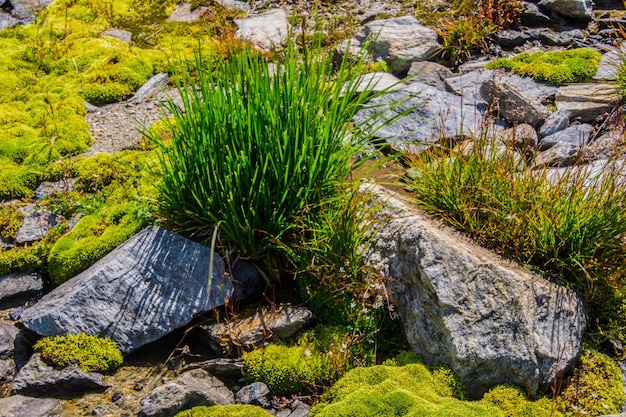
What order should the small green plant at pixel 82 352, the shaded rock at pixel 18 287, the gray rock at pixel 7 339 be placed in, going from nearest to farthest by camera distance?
the small green plant at pixel 82 352, the gray rock at pixel 7 339, the shaded rock at pixel 18 287

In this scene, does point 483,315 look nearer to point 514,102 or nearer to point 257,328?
point 257,328

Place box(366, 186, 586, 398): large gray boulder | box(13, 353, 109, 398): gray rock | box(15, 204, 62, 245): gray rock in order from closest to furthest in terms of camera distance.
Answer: box(366, 186, 586, 398): large gray boulder, box(13, 353, 109, 398): gray rock, box(15, 204, 62, 245): gray rock

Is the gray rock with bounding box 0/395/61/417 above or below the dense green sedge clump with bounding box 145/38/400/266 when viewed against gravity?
below

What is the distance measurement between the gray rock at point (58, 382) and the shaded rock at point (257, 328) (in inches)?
44.1

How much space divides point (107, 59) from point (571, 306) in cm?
842

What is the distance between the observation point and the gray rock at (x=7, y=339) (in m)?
6.16

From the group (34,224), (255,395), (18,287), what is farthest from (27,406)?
(34,224)

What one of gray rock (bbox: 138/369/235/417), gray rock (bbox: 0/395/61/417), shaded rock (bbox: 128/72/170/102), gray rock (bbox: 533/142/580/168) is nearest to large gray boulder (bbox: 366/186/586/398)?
gray rock (bbox: 138/369/235/417)

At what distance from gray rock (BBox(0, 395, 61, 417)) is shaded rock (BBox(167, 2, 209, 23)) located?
26.8 ft

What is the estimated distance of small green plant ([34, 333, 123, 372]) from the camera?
5832 mm

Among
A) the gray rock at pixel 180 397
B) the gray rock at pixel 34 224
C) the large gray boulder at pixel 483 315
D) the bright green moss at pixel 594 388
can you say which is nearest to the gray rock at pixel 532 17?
the large gray boulder at pixel 483 315

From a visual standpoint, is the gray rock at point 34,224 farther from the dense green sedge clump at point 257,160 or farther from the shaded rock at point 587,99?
the shaded rock at point 587,99

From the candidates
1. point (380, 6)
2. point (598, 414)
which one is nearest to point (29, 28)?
point (380, 6)

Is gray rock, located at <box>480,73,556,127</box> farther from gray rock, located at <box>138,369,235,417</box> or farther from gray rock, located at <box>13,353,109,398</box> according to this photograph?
gray rock, located at <box>13,353,109,398</box>
